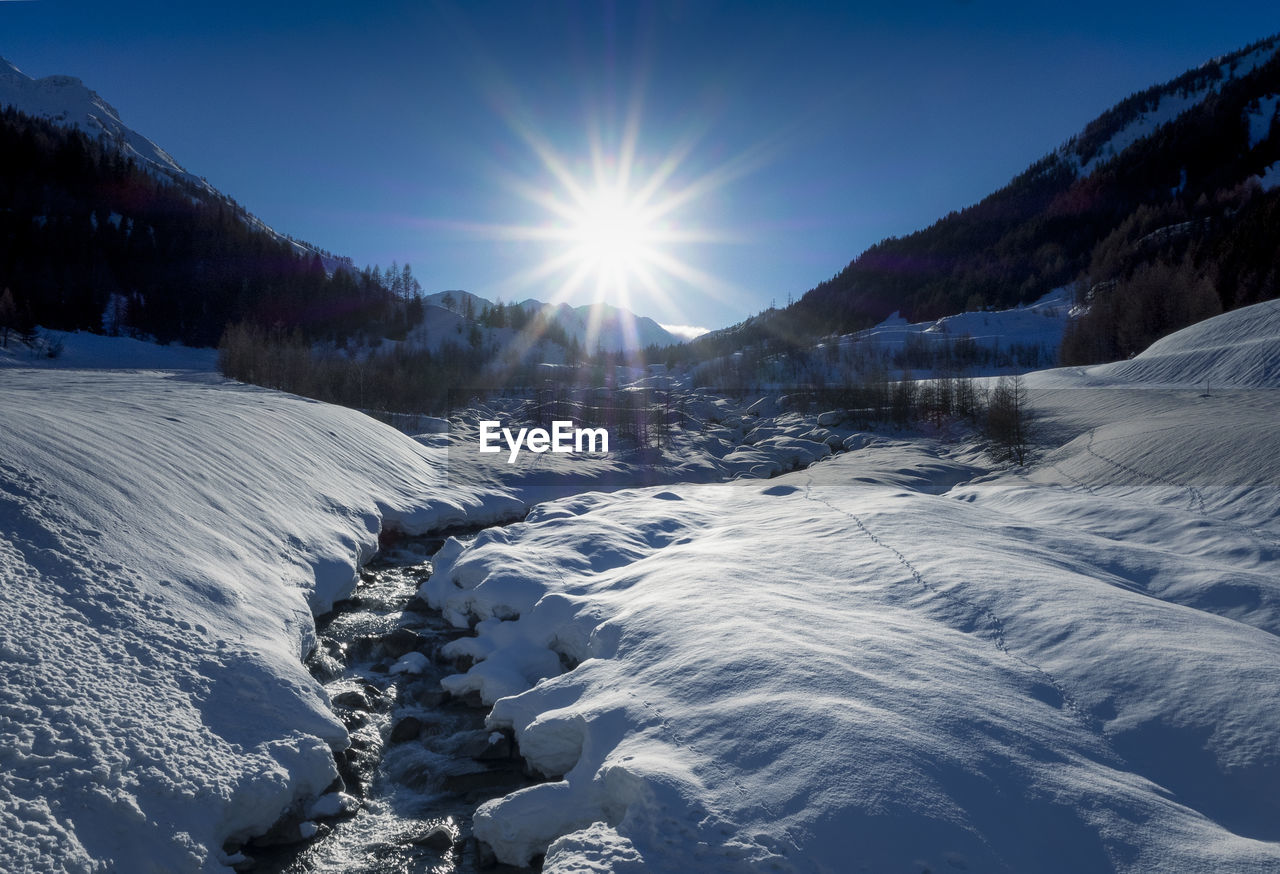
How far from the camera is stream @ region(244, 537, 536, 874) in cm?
532

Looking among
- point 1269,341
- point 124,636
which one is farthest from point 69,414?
point 1269,341

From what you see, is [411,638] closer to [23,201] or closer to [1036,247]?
[23,201]

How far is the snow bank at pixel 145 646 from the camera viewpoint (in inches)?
172

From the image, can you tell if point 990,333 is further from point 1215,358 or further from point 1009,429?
point 1009,429

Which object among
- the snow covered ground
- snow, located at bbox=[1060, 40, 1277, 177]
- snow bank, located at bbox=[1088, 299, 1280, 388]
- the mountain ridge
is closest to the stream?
the snow covered ground

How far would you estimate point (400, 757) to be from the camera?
6871 mm

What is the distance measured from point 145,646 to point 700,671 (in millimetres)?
5544

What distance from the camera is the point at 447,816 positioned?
594 centimetres

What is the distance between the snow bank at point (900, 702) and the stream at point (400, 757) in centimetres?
39

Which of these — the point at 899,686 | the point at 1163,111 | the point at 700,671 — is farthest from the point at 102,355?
the point at 1163,111

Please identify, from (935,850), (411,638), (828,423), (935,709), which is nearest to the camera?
(935,850)

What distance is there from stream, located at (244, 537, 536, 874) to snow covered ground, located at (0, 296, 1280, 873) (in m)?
0.39

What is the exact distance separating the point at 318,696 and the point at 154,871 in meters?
2.48

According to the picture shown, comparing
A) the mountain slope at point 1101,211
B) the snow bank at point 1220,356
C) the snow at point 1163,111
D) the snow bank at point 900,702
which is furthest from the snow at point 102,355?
the snow at point 1163,111
